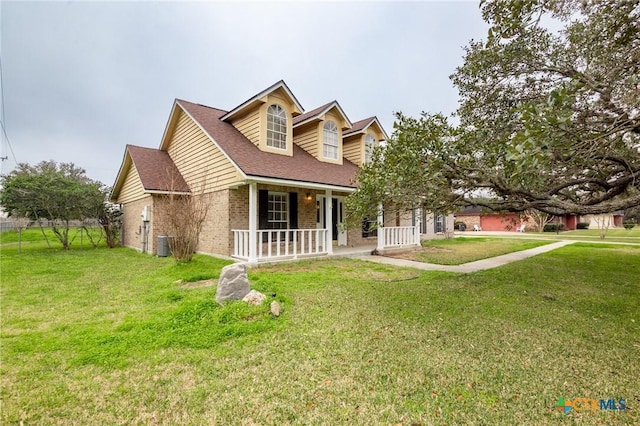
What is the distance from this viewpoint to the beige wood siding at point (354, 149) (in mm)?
14953

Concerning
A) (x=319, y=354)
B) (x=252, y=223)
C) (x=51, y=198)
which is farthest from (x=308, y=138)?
(x=51, y=198)

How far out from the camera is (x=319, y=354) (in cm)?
345

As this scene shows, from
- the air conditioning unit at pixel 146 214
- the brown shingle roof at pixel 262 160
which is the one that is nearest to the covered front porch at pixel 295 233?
the brown shingle roof at pixel 262 160

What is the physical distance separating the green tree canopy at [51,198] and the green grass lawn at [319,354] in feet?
30.1

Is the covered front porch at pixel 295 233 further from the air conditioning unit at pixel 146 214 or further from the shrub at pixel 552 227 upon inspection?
the shrub at pixel 552 227

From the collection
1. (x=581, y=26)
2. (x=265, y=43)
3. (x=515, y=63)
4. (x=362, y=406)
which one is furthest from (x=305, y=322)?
(x=265, y=43)

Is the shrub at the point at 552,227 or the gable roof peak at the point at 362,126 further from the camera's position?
the shrub at the point at 552,227

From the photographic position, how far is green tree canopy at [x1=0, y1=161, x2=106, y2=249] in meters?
13.2

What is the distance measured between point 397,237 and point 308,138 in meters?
6.11

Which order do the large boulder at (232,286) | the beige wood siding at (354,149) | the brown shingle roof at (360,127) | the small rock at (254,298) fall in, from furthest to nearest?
the beige wood siding at (354,149)
the brown shingle roof at (360,127)
the large boulder at (232,286)
the small rock at (254,298)

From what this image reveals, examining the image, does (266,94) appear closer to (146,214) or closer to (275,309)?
(146,214)

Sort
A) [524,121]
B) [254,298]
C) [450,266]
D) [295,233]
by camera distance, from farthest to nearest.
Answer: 1. [295,233]
2. [450,266]
3. [254,298]
4. [524,121]

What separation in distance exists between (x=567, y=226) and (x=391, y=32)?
39.7 meters

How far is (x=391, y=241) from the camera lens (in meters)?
13.0
